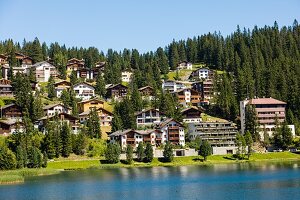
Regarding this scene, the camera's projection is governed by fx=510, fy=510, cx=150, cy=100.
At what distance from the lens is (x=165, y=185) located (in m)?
62.7

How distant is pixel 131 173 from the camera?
79750 millimetres

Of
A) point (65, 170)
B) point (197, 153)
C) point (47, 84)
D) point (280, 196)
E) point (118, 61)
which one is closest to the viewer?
point (280, 196)

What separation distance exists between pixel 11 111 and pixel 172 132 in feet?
114

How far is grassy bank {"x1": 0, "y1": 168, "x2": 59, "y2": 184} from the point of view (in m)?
68.9

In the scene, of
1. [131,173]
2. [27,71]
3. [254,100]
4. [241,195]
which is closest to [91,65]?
[27,71]

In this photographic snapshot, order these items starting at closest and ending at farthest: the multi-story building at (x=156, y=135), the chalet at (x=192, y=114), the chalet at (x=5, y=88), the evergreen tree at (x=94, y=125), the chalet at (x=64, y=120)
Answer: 1. the multi-story building at (x=156, y=135)
2. the evergreen tree at (x=94, y=125)
3. the chalet at (x=64, y=120)
4. the chalet at (x=192, y=114)
5. the chalet at (x=5, y=88)

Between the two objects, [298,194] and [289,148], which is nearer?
[298,194]

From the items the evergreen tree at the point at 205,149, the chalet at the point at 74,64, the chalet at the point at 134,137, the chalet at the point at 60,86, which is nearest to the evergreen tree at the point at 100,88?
the chalet at the point at 60,86

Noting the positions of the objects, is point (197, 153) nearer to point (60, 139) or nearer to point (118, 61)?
point (60, 139)

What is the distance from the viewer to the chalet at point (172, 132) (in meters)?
108

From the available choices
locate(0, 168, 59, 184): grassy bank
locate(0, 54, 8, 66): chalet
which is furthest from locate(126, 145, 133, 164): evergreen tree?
locate(0, 54, 8, 66): chalet

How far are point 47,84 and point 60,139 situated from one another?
48721mm

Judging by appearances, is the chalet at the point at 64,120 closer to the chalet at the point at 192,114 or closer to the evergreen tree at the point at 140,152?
the evergreen tree at the point at 140,152

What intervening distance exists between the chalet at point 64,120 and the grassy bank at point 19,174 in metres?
23.1
